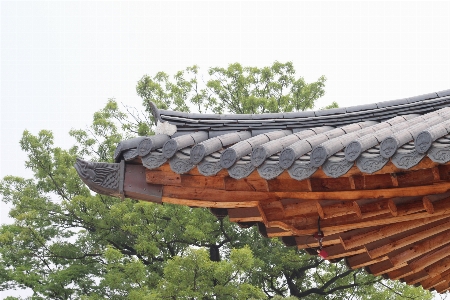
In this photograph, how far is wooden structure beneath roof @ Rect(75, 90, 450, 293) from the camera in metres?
3.10

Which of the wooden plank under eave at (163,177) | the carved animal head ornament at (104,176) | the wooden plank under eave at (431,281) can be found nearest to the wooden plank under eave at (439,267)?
the wooden plank under eave at (431,281)

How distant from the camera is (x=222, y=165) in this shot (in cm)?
338

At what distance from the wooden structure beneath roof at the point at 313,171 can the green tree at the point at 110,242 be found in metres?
9.68

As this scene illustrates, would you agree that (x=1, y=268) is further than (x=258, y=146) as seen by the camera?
Yes

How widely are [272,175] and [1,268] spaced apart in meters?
13.4

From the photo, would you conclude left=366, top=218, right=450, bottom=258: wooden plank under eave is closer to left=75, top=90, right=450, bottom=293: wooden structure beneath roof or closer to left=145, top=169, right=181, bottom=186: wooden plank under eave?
left=75, top=90, right=450, bottom=293: wooden structure beneath roof

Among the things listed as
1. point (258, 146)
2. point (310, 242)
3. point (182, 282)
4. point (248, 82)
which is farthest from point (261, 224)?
point (248, 82)

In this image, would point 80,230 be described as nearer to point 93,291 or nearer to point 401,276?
point 93,291

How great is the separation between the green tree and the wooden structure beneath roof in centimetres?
968

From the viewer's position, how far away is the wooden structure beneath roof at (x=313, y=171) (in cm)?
310

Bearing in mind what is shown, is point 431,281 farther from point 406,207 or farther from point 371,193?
point 371,193

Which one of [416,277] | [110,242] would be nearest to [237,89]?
[110,242]

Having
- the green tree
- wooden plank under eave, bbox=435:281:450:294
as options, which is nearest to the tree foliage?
the green tree

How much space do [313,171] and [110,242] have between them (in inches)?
532
